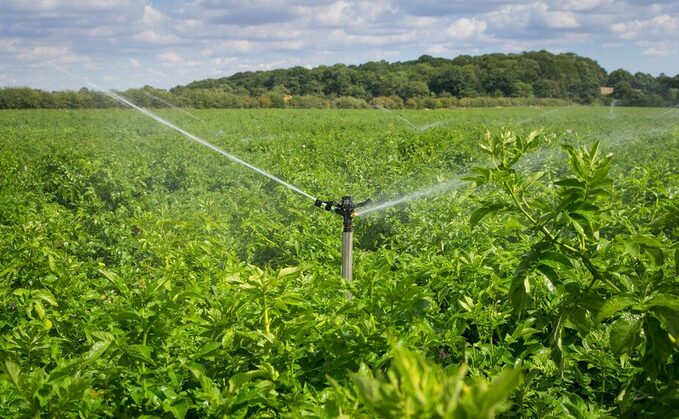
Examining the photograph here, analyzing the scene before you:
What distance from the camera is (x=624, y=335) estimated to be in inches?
65.6

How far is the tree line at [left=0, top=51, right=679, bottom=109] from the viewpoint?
23094 millimetres

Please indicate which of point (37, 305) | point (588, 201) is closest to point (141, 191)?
point (37, 305)

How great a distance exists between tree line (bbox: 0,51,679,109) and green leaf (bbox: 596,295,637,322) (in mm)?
20182

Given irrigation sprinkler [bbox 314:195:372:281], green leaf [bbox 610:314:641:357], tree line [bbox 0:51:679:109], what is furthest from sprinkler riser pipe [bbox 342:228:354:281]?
tree line [bbox 0:51:679:109]

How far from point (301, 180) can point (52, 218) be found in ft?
9.47

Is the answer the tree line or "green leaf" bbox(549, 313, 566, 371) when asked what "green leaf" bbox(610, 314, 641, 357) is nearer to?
"green leaf" bbox(549, 313, 566, 371)

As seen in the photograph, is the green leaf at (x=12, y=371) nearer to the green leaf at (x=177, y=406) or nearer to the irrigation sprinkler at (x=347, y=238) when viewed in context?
the green leaf at (x=177, y=406)

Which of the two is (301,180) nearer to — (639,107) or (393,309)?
(393,309)

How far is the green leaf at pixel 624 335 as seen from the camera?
65.0 inches

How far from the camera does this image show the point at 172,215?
194 inches

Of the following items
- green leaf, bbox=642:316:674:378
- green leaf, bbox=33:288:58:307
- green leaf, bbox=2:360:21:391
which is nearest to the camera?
green leaf, bbox=2:360:21:391

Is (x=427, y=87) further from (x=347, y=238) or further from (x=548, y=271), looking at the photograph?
(x=548, y=271)

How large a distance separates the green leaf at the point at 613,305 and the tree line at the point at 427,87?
20182 mm

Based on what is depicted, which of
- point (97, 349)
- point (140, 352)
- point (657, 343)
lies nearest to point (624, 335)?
point (657, 343)
